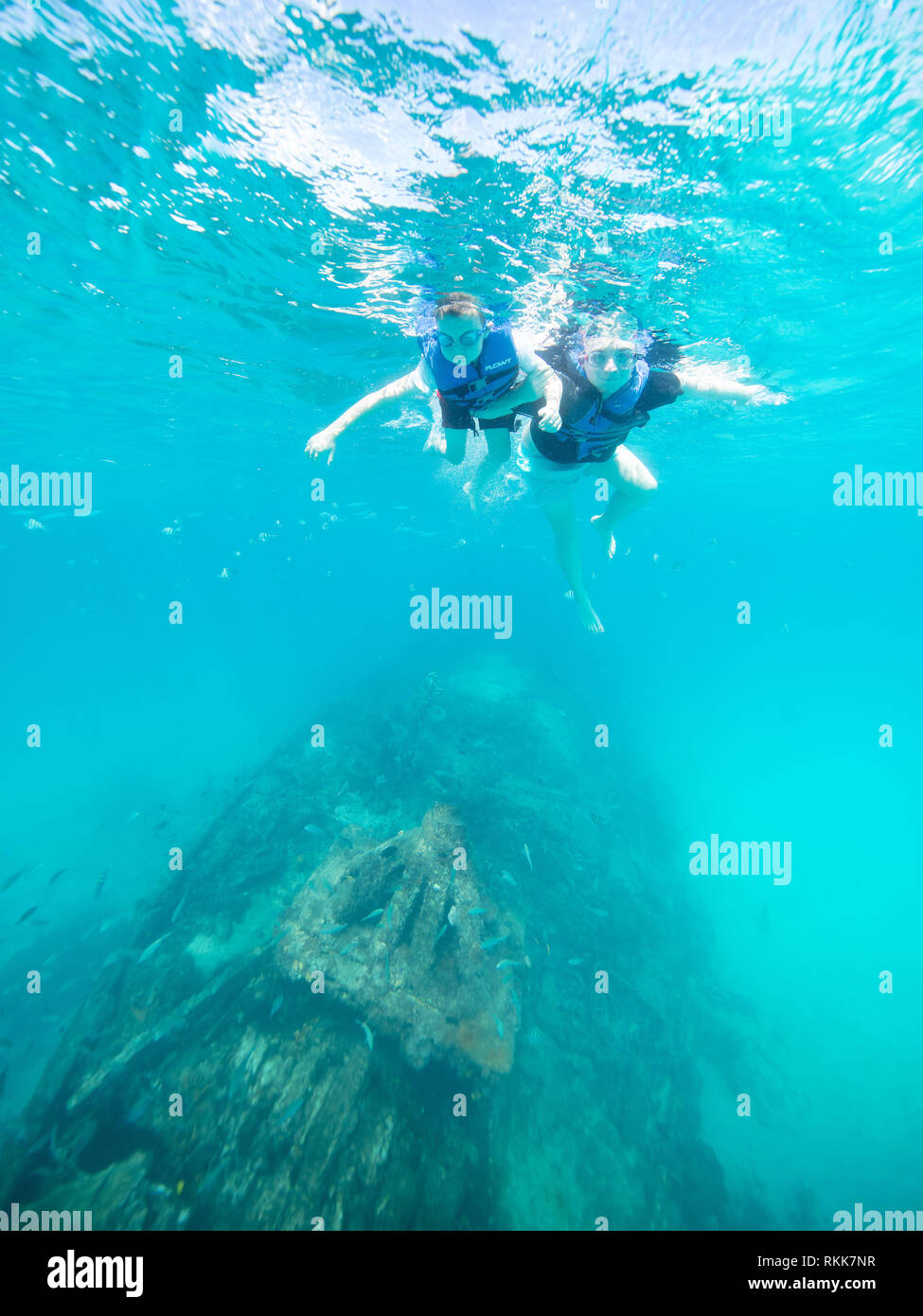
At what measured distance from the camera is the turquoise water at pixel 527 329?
6.10 metres

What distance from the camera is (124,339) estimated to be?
1503 cm

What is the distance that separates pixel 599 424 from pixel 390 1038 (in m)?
8.22

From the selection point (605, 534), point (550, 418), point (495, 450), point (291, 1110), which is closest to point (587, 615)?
point (605, 534)

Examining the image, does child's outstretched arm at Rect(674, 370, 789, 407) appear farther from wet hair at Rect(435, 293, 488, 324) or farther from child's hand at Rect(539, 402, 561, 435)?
wet hair at Rect(435, 293, 488, 324)

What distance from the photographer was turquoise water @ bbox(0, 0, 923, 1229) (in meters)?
6.10

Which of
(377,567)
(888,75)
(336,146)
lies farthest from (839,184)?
(377,567)

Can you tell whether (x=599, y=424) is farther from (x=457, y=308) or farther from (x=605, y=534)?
(x=605, y=534)

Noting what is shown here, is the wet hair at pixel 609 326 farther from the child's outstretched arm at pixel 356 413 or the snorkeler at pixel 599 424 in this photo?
the child's outstretched arm at pixel 356 413

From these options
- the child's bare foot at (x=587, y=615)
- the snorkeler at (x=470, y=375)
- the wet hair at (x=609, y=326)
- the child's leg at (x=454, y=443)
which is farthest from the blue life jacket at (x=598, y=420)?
the wet hair at (x=609, y=326)

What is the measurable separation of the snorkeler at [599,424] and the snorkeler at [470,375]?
16cm

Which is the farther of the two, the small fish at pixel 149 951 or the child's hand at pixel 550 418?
the small fish at pixel 149 951

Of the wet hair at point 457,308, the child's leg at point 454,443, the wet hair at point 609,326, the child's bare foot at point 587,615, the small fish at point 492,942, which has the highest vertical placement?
the wet hair at point 609,326

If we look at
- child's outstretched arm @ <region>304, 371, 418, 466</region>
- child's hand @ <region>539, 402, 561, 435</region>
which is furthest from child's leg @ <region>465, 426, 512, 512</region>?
child's hand @ <region>539, 402, 561, 435</region>

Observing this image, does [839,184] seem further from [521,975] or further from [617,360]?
[521,975]
